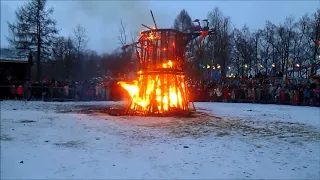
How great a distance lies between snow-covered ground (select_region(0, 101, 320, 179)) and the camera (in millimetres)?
6477

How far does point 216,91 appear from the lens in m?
30.3

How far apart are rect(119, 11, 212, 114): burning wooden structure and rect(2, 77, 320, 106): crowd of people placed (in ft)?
30.6

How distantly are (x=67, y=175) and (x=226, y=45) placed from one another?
46075mm

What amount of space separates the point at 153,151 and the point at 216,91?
2281cm

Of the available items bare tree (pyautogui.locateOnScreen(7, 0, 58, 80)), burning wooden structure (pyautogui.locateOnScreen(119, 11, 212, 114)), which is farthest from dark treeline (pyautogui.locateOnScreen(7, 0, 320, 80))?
burning wooden structure (pyautogui.locateOnScreen(119, 11, 212, 114))

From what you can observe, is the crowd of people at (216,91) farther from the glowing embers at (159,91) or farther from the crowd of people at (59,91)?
the glowing embers at (159,91)

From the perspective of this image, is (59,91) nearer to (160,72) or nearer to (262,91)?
(160,72)

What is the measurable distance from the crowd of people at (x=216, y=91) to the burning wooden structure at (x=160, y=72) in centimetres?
934

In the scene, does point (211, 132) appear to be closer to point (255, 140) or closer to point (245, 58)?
point (255, 140)

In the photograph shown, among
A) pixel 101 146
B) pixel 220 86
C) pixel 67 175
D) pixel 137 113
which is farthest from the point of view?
pixel 220 86

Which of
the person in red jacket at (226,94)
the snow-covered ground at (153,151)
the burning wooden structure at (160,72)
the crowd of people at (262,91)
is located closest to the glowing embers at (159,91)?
the burning wooden structure at (160,72)

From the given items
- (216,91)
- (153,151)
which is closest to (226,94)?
(216,91)

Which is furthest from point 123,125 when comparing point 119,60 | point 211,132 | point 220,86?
point 119,60

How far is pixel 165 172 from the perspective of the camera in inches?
256
